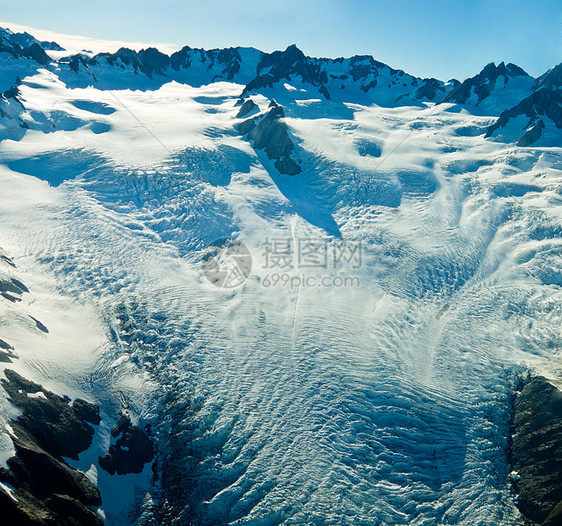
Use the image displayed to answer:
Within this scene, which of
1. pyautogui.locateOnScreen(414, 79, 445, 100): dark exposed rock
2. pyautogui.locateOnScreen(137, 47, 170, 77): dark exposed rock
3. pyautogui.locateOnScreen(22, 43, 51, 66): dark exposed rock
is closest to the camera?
pyautogui.locateOnScreen(22, 43, 51, 66): dark exposed rock

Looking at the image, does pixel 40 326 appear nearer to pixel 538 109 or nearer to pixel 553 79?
pixel 538 109

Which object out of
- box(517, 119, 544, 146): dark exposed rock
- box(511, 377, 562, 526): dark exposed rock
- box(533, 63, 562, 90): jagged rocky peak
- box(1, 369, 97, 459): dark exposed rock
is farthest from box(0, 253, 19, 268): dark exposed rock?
box(533, 63, 562, 90): jagged rocky peak

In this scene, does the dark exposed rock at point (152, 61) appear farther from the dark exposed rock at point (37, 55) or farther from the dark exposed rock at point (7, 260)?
the dark exposed rock at point (7, 260)

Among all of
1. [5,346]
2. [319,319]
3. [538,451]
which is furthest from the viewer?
[319,319]

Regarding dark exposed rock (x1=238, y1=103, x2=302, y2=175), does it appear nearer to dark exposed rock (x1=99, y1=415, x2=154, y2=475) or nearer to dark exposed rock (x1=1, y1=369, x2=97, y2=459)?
dark exposed rock (x1=99, y1=415, x2=154, y2=475)

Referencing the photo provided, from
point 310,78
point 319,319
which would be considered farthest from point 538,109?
point 319,319

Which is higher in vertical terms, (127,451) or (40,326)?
(40,326)

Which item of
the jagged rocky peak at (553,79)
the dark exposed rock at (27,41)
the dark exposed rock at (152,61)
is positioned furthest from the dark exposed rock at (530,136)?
the dark exposed rock at (27,41)
